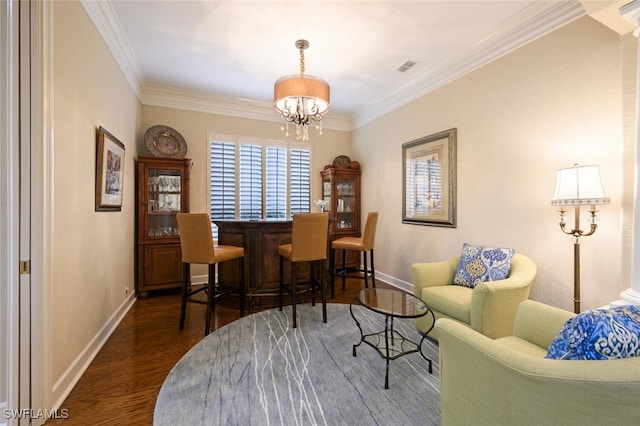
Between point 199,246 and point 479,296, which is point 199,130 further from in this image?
point 479,296

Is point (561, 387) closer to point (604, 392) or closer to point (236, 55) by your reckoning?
point (604, 392)

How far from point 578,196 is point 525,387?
1688 millimetres

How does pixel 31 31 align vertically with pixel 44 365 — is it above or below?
above

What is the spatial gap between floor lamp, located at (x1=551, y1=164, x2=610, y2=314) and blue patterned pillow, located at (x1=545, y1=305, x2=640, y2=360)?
1.23m

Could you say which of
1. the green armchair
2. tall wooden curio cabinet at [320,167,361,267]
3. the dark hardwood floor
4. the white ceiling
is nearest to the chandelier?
the white ceiling

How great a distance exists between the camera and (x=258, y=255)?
137 inches

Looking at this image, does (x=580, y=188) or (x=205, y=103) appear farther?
(x=205, y=103)

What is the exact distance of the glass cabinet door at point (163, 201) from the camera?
389 centimetres

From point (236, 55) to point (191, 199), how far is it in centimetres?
232

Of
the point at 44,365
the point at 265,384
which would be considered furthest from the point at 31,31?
the point at 265,384

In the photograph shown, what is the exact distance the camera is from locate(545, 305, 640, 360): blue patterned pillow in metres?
0.91

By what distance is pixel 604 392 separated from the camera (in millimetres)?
851

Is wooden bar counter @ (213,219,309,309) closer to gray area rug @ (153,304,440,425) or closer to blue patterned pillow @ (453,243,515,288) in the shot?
gray area rug @ (153,304,440,425)

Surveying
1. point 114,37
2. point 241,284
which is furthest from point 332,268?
point 114,37
